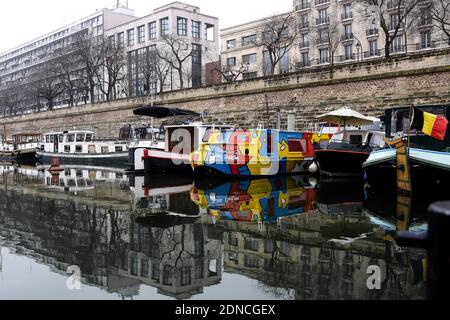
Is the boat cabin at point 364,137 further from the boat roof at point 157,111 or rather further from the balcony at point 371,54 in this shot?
the balcony at point 371,54

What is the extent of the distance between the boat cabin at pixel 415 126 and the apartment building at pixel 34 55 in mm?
51105

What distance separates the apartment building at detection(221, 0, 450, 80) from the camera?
42.3 m

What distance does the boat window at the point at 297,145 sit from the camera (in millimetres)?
16938

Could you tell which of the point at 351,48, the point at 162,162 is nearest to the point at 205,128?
the point at 162,162

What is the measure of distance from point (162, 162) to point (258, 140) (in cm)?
530

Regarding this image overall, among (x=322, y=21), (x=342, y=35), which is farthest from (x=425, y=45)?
(x=322, y=21)

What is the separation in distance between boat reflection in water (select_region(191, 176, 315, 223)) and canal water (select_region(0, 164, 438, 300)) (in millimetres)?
42

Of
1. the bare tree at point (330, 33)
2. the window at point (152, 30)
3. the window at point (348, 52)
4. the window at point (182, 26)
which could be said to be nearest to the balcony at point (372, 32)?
the window at point (348, 52)

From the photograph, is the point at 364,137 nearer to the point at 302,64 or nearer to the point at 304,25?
the point at 302,64

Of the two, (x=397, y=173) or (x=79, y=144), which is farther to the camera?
(x=79, y=144)

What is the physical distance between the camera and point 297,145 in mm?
17328

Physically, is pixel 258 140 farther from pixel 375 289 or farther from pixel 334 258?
pixel 375 289

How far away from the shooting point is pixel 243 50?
60750mm

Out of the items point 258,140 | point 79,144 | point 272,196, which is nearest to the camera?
point 272,196
